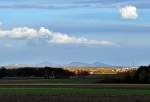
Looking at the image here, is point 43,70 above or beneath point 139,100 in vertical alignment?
above

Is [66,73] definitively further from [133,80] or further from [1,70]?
[133,80]

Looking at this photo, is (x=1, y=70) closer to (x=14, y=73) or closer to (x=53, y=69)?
(x=14, y=73)

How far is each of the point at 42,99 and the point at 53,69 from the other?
94.3 meters

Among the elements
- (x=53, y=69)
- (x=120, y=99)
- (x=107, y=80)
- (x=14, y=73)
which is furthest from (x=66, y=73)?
(x=120, y=99)

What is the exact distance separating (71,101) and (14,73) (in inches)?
3739

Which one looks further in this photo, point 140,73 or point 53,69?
point 53,69

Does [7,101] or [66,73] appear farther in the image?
[66,73]

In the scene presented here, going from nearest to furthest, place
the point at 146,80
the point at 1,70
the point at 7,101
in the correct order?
the point at 7,101 < the point at 146,80 < the point at 1,70

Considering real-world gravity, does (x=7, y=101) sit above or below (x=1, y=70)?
below

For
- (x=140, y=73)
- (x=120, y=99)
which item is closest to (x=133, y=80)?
(x=140, y=73)

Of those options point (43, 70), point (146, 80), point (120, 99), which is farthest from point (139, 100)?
point (43, 70)

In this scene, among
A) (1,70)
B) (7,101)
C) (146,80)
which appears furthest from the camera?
(1,70)

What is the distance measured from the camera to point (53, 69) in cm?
14900

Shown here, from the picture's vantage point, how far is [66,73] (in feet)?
494
